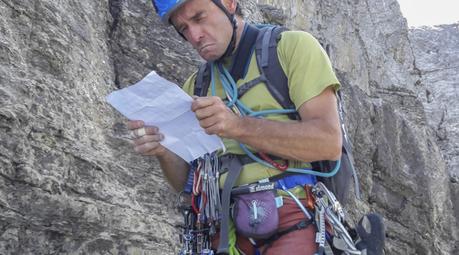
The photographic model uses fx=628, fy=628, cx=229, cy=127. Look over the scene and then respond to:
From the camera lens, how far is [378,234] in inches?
166

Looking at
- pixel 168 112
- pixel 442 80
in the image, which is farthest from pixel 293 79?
pixel 442 80

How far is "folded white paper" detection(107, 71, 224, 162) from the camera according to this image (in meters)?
4.09

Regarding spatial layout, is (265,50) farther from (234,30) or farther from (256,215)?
(256,215)

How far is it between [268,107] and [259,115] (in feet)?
0.29

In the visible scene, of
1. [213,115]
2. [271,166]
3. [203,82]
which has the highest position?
[203,82]

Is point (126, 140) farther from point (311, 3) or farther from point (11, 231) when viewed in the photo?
point (311, 3)

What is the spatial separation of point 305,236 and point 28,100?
3642mm

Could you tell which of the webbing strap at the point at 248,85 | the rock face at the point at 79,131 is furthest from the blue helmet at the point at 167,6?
the rock face at the point at 79,131

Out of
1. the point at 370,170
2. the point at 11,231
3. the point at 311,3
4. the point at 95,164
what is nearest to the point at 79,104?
the point at 95,164

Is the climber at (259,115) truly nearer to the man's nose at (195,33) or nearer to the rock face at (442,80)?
the man's nose at (195,33)

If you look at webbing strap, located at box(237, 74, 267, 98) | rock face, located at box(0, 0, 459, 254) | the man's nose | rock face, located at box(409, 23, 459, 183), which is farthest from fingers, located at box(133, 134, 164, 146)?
rock face, located at box(409, 23, 459, 183)

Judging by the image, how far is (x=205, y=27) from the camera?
450 cm

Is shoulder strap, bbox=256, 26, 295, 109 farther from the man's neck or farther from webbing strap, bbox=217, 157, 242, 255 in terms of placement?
webbing strap, bbox=217, 157, 242, 255

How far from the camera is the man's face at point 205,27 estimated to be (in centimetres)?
449
